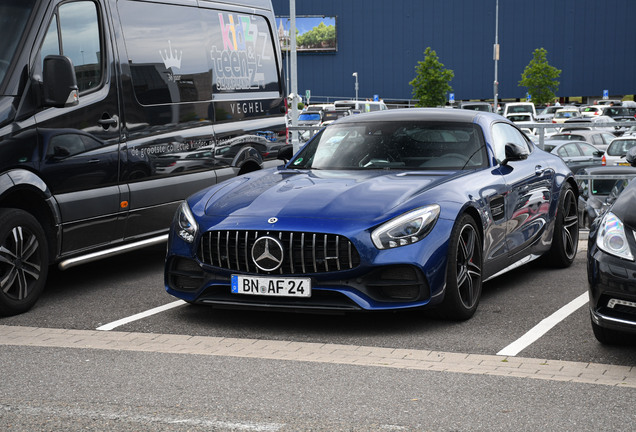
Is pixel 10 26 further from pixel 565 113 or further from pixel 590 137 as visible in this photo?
pixel 565 113

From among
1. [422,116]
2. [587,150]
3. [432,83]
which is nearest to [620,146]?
[587,150]

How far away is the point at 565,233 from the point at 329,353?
3770mm

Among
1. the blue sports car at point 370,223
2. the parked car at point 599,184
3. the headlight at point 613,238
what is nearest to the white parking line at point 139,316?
the blue sports car at point 370,223

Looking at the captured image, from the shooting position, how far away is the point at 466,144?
7.23 m

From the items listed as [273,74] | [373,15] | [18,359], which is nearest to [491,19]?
[373,15]

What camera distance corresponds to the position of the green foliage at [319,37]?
312ft

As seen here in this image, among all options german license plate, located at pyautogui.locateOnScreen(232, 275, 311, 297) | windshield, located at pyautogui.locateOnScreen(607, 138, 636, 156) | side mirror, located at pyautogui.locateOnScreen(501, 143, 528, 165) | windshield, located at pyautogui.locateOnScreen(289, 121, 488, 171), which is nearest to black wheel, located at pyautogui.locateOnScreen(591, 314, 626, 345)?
german license plate, located at pyautogui.locateOnScreen(232, 275, 311, 297)

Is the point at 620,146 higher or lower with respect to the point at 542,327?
lower

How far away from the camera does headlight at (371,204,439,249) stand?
5.78m

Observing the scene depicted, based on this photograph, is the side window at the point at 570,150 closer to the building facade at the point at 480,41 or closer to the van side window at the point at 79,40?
the van side window at the point at 79,40

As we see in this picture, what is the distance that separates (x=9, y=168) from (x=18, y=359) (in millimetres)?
1765

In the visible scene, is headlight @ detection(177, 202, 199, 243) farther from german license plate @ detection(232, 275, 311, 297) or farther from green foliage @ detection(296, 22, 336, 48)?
green foliage @ detection(296, 22, 336, 48)

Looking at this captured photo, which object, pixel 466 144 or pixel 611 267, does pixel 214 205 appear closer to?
pixel 466 144

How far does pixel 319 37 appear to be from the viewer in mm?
95375
